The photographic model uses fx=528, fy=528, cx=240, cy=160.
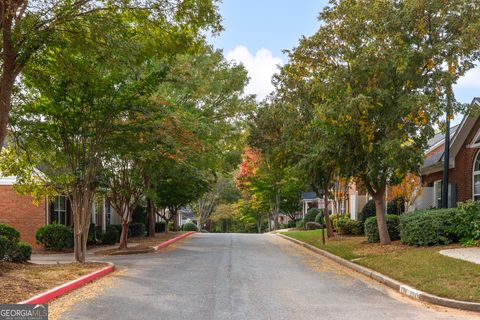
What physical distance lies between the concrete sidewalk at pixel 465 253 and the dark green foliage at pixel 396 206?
39.4 feet

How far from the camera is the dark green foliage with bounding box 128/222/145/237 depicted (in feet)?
109

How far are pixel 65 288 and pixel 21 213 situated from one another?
14035 mm

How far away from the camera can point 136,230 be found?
3369 cm

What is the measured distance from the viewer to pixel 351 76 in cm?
1794

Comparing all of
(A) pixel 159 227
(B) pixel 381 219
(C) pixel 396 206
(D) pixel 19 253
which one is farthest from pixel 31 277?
(A) pixel 159 227

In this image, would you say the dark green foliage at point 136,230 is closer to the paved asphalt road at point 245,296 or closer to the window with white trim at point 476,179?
the paved asphalt road at point 245,296

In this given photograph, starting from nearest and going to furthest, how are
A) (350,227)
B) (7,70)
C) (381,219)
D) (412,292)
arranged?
(412,292), (7,70), (381,219), (350,227)

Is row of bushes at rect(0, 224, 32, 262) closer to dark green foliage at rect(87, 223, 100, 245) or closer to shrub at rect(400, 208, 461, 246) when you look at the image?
dark green foliage at rect(87, 223, 100, 245)

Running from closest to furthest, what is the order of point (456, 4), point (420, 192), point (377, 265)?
point (377, 265) < point (456, 4) < point (420, 192)

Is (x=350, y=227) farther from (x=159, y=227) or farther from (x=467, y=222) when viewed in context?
(x=159, y=227)

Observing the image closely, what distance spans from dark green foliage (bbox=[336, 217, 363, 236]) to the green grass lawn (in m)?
9.56

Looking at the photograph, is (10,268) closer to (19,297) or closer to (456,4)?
(19,297)

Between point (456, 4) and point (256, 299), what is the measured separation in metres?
12.3

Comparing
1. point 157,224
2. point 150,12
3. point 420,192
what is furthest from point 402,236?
point 157,224
